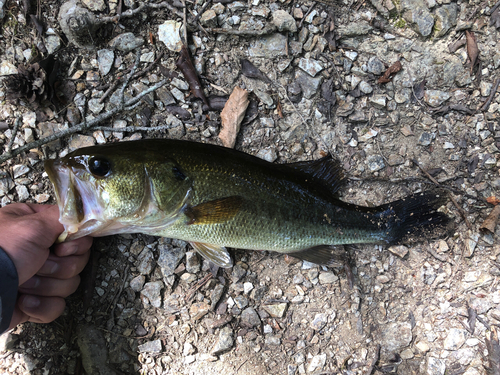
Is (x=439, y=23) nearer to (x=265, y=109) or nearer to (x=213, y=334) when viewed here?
(x=265, y=109)

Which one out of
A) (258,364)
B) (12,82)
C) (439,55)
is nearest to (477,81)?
(439,55)

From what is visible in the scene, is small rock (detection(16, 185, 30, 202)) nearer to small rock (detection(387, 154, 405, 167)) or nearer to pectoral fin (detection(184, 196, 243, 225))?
pectoral fin (detection(184, 196, 243, 225))

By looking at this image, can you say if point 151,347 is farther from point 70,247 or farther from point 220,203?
point 220,203

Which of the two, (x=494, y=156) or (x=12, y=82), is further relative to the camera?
(x=494, y=156)

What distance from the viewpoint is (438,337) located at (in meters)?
2.68

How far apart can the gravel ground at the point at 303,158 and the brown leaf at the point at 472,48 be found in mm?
25

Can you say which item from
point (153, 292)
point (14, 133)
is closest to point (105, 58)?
point (14, 133)

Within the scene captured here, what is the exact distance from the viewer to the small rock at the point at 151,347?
2674mm

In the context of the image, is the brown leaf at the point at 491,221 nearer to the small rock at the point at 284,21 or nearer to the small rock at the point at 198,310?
the small rock at the point at 284,21

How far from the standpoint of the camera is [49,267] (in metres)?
2.49

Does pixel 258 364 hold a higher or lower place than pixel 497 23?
lower

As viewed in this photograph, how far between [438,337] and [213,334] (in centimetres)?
189

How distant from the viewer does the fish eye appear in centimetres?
203

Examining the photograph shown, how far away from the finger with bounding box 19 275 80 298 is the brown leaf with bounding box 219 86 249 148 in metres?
1.72
